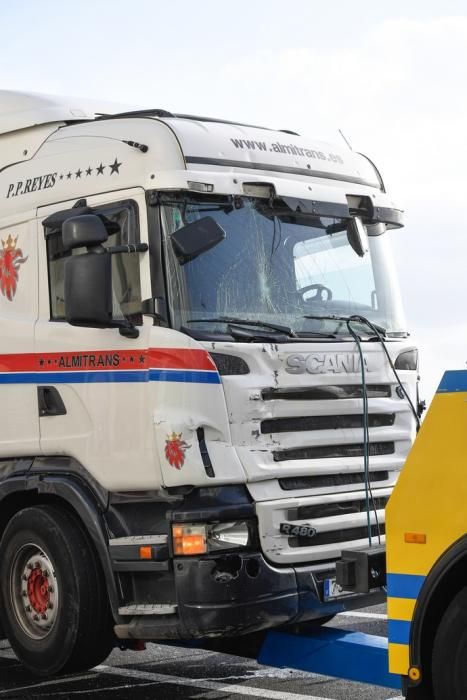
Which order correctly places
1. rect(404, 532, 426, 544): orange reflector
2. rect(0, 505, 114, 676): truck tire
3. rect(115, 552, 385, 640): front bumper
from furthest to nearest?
rect(0, 505, 114, 676): truck tire, rect(115, 552, 385, 640): front bumper, rect(404, 532, 426, 544): orange reflector

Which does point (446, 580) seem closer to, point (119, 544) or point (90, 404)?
point (119, 544)

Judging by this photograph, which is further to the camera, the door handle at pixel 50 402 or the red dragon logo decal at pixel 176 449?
the door handle at pixel 50 402

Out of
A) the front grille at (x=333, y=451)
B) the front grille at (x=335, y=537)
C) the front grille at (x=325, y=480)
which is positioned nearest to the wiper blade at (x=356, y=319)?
the front grille at (x=333, y=451)

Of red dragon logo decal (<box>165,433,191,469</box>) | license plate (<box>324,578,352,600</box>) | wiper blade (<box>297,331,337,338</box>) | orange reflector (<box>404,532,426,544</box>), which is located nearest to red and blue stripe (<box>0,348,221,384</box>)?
red dragon logo decal (<box>165,433,191,469</box>)

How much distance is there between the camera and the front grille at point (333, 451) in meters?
6.74

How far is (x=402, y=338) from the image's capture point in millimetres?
7594

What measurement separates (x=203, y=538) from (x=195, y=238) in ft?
5.45

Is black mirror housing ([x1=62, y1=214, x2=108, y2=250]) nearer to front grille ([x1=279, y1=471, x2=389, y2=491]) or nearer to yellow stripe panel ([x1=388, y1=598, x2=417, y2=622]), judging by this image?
front grille ([x1=279, y1=471, x2=389, y2=491])

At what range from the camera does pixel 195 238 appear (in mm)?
6684

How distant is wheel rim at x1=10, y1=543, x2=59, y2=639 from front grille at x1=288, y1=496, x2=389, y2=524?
4.88ft

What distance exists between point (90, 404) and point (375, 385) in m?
1.72

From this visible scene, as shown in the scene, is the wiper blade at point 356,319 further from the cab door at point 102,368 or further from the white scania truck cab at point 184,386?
the cab door at point 102,368

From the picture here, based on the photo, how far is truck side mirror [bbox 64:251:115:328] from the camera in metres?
6.51

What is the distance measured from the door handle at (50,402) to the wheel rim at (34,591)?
0.81 meters
